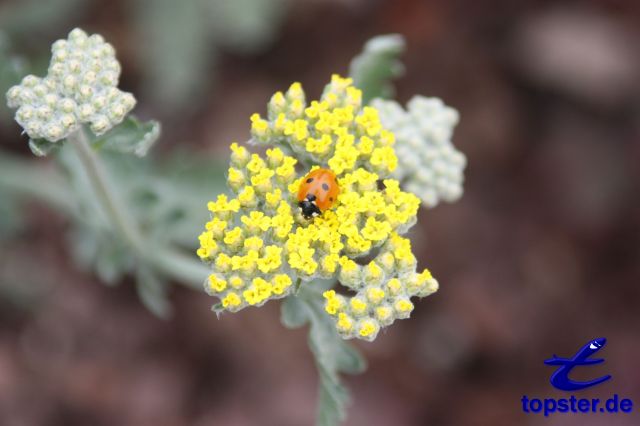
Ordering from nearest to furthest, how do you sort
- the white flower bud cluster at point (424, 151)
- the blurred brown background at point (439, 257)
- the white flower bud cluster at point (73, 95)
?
1. the white flower bud cluster at point (73, 95)
2. the white flower bud cluster at point (424, 151)
3. the blurred brown background at point (439, 257)

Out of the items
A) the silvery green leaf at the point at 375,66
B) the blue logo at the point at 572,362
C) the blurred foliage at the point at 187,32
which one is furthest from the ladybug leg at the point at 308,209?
the blurred foliage at the point at 187,32

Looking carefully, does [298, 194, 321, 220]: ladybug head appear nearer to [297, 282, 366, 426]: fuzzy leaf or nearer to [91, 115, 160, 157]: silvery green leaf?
[297, 282, 366, 426]: fuzzy leaf

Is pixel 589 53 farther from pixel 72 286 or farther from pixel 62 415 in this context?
pixel 62 415

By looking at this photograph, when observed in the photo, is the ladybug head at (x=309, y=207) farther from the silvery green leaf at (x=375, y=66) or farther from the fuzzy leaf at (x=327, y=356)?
the silvery green leaf at (x=375, y=66)

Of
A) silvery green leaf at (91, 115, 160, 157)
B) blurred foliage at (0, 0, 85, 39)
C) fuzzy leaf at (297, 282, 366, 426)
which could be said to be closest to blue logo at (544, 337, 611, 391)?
fuzzy leaf at (297, 282, 366, 426)

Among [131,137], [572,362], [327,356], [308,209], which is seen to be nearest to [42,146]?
[131,137]
